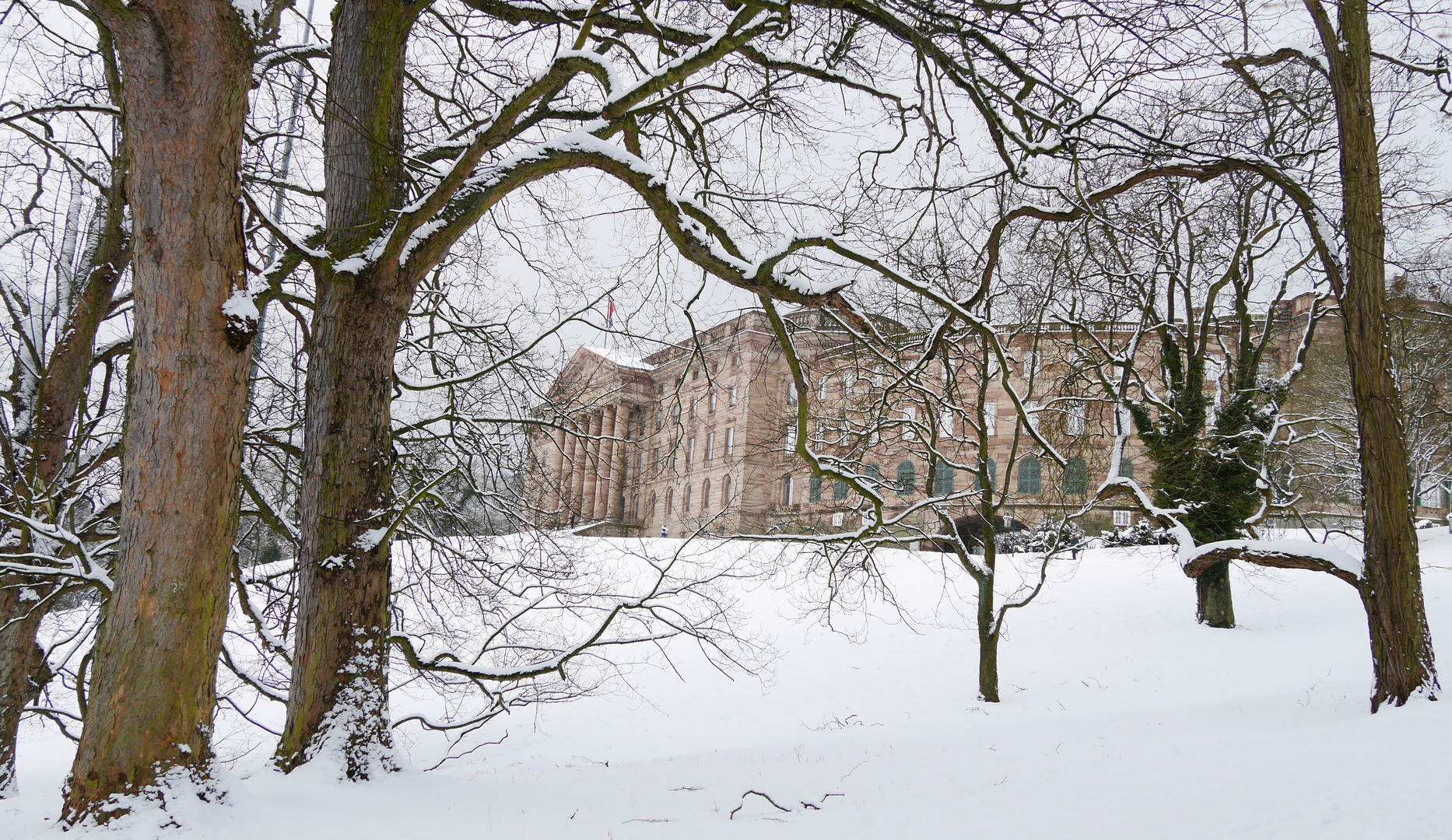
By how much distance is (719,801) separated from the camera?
555 cm

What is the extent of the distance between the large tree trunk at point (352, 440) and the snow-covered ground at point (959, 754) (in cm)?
36

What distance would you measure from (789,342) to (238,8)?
3.20 meters

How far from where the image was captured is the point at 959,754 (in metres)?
8.02

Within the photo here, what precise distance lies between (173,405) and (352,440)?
1.20 metres

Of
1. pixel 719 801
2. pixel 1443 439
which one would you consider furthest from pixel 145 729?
pixel 1443 439

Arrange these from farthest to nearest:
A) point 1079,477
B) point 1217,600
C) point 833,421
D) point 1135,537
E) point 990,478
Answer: point 1135,537 < point 1217,600 < point 1079,477 < point 990,478 < point 833,421

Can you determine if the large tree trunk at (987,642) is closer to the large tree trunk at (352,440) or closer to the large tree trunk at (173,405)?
the large tree trunk at (352,440)

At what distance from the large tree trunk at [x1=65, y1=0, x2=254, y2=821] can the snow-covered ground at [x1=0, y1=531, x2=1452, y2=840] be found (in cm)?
43

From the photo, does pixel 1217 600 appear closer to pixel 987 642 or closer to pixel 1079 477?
pixel 1079 477

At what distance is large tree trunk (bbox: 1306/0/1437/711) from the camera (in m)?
7.23

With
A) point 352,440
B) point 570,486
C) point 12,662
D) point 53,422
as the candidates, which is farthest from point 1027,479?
point 352,440

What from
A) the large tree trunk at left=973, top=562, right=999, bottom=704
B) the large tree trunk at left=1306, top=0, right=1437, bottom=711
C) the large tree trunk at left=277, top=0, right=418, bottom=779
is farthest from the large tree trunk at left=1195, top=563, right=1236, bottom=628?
the large tree trunk at left=277, top=0, right=418, bottom=779

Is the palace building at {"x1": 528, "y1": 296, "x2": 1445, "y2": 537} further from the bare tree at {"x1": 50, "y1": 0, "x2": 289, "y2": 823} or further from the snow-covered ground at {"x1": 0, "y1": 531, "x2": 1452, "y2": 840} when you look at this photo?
the bare tree at {"x1": 50, "y1": 0, "x2": 289, "y2": 823}

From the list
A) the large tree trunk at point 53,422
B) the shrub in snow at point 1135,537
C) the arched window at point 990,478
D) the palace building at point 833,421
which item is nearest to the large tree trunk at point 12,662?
the large tree trunk at point 53,422
